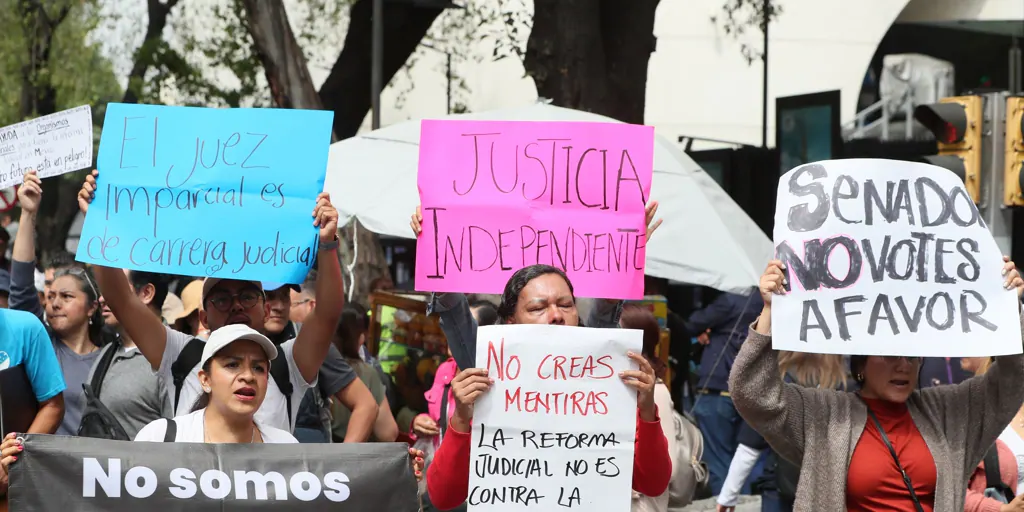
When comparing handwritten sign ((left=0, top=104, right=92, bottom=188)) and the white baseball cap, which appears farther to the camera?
handwritten sign ((left=0, top=104, right=92, bottom=188))

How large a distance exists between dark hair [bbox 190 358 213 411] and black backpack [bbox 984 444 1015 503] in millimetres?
2774

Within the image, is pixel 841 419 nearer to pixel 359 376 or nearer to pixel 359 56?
pixel 359 376

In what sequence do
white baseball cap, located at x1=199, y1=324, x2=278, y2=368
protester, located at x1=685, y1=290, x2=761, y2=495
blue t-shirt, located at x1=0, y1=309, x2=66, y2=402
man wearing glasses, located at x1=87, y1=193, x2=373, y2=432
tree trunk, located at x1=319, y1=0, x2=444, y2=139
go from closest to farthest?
1. white baseball cap, located at x1=199, y1=324, x2=278, y2=368
2. man wearing glasses, located at x1=87, y1=193, x2=373, y2=432
3. blue t-shirt, located at x1=0, y1=309, x2=66, y2=402
4. protester, located at x1=685, y1=290, x2=761, y2=495
5. tree trunk, located at x1=319, y1=0, x2=444, y2=139

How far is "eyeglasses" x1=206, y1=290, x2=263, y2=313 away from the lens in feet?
16.8

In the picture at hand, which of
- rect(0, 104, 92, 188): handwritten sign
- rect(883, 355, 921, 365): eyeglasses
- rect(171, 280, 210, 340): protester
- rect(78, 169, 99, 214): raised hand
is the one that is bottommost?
rect(883, 355, 921, 365): eyeglasses

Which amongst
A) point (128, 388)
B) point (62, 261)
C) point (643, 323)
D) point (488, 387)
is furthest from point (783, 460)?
point (62, 261)

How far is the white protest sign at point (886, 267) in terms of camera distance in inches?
172

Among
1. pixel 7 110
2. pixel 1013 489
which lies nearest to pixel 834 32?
pixel 7 110

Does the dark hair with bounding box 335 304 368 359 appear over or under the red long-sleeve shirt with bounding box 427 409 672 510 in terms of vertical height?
over

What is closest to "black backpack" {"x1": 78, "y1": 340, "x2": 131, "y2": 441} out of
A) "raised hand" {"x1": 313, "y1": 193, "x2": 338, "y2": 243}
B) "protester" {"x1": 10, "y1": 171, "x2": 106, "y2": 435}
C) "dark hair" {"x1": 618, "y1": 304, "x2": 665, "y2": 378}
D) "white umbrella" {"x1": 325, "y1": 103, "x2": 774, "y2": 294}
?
"protester" {"x1": 10, "y1": 171, "x2": 106, "y2": 435}

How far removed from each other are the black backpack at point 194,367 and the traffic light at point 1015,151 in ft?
22.8

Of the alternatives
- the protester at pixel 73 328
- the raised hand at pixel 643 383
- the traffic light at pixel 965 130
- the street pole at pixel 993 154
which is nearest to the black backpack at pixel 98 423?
the protester at pixel 73 328

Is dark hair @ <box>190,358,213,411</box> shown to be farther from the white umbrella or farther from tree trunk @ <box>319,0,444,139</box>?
tree trunk @ <box>319,0,444,139</box>

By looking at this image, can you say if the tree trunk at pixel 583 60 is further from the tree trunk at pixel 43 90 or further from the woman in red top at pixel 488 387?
the tree trunk at pixel 43 90
